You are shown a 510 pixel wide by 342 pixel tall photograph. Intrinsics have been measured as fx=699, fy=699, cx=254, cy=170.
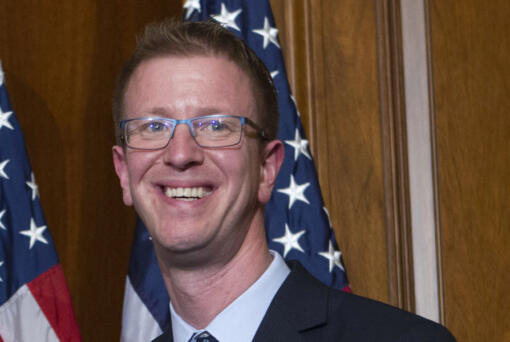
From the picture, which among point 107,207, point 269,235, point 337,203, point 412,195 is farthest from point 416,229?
point 107,207

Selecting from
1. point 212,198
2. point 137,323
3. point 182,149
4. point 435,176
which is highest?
point 182,149

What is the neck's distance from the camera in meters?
1.50

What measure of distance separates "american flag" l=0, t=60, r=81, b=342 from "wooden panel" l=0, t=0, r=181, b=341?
1.33ft

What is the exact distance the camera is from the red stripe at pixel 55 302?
213 cm

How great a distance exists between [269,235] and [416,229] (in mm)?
765

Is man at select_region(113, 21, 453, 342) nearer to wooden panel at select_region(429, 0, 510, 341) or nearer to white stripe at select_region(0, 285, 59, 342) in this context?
white stripe at select_region(0, 285, 59, 342)

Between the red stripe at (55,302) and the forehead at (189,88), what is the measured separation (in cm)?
80

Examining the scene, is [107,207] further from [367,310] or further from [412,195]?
[367,310]

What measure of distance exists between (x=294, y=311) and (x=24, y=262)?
1034 mm

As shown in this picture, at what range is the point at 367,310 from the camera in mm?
1427

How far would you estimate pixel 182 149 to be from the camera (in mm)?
1438

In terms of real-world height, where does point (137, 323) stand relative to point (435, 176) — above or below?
below

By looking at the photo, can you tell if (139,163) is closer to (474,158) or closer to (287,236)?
(287,236)

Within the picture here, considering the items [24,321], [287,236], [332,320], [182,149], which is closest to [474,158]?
[287,236]
